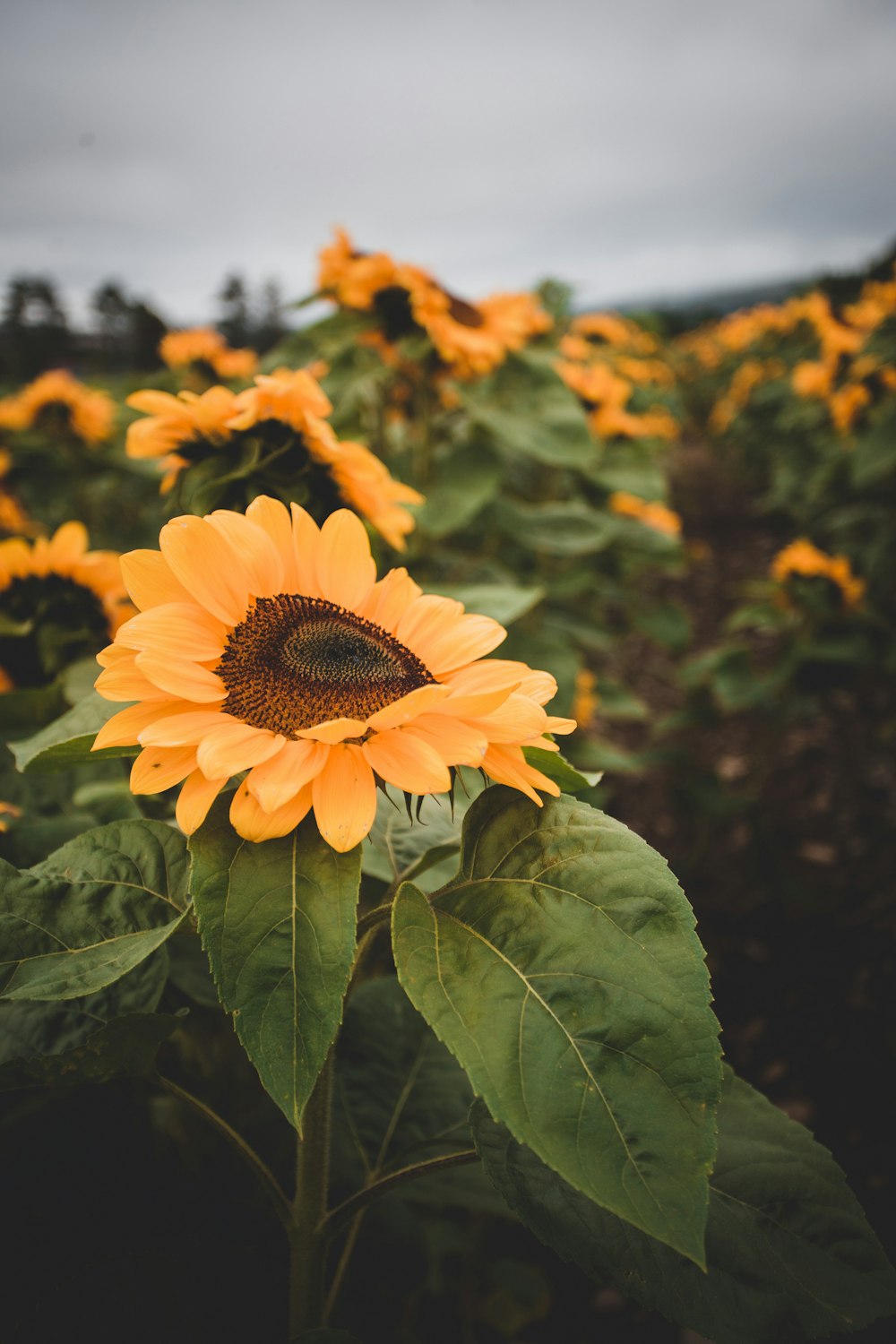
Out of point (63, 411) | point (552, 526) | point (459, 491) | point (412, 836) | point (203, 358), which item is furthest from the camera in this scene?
point (203, 358)

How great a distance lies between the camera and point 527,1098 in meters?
0.63

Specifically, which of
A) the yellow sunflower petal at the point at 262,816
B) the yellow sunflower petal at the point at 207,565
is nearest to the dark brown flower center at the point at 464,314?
the yellow sunflower petal at the point at 207,565

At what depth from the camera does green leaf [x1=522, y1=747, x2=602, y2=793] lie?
826 mm

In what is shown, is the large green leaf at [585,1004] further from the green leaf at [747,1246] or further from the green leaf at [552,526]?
the green leaf at [552,526]

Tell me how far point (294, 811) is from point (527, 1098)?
0.30 m

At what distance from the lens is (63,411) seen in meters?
3.11

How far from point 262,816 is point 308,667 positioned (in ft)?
0.64

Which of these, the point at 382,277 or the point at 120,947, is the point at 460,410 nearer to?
the point at 382,277

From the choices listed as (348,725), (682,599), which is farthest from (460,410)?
(682,599)

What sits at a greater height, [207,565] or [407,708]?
[207,565]

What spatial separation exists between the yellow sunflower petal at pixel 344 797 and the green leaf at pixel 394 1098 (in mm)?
655

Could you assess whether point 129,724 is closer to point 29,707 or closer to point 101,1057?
point 101,1057

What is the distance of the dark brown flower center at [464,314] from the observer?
2199 millimetres

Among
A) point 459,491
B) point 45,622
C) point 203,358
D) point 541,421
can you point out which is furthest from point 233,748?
point 203,358
